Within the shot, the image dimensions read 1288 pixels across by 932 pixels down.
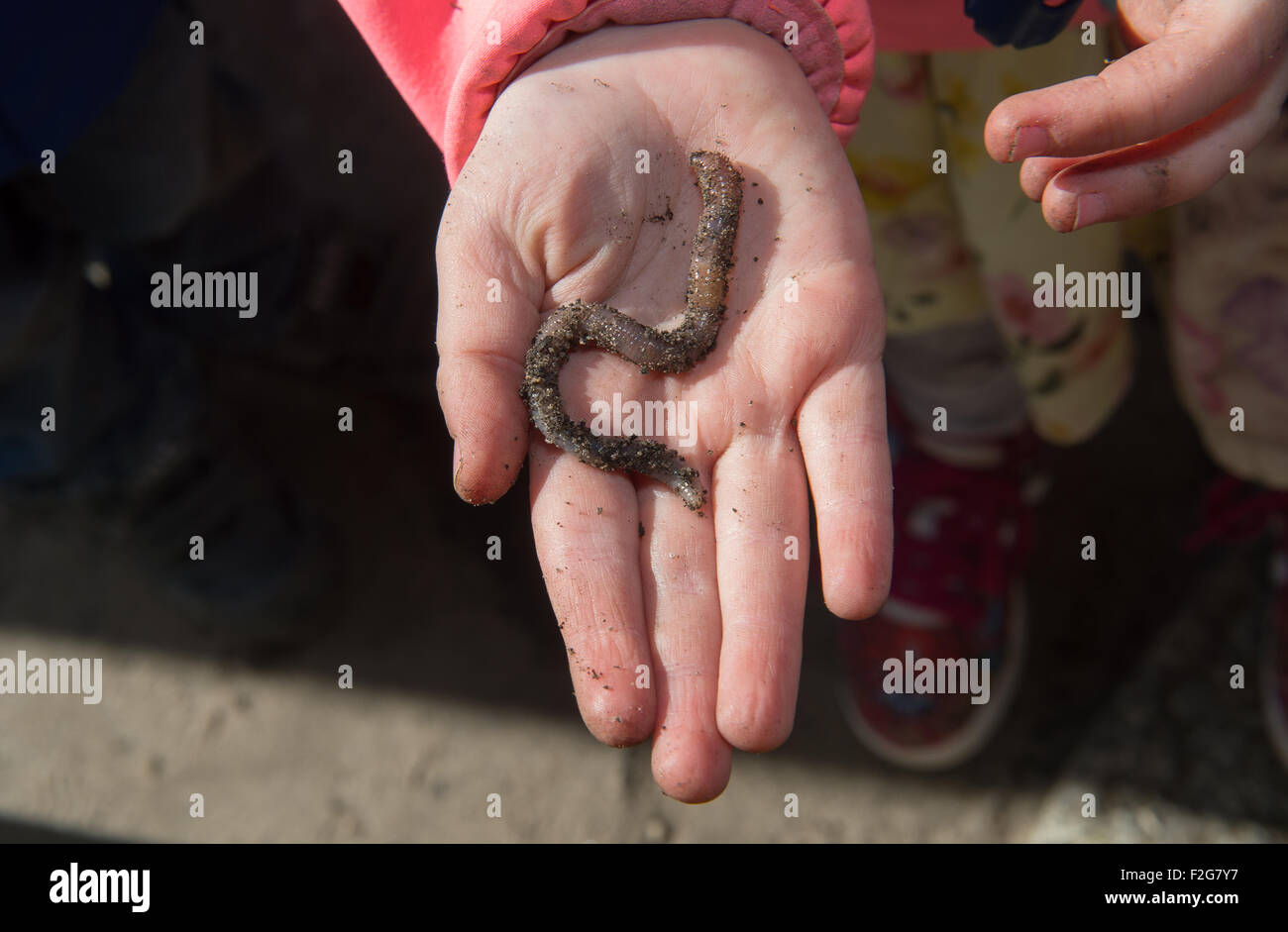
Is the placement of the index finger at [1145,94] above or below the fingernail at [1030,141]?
above

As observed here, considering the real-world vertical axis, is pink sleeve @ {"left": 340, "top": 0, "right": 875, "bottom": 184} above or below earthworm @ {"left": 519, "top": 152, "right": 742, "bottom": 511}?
above

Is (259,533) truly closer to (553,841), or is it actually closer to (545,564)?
(553,841)

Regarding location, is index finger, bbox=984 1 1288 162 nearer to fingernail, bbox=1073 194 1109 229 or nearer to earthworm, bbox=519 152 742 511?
fingernail, bbox=1073 194 1109 229

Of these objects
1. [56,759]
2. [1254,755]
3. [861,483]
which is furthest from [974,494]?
[56,759]
